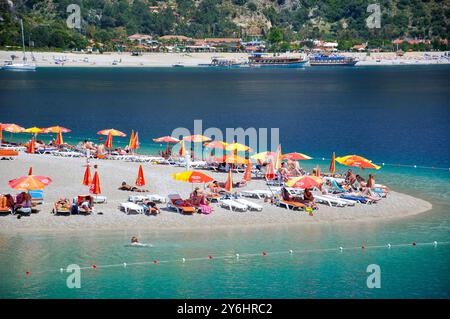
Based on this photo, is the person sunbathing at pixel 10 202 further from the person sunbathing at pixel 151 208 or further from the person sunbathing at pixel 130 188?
the person sunbathing at pixel 130 188

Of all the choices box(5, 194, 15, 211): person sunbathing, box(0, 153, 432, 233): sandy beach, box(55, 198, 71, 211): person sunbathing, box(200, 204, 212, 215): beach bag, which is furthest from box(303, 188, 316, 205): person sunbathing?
box(5, 194, 15, 211): person sunbathing

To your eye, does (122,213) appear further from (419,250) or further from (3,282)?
(419,250)

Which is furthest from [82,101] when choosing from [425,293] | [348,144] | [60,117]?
[425,293]

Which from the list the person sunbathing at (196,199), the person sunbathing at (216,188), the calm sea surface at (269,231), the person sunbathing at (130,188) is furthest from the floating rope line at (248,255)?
the person sunbathing at (130,188)

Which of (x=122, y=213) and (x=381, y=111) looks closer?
(x=122, y=213)

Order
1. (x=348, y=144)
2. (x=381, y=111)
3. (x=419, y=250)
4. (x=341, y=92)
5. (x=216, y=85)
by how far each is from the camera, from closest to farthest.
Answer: (x=419, y=250), (x=348, y=144), (x=381, y=111), (x=341, y=92), (x=216, y=85)

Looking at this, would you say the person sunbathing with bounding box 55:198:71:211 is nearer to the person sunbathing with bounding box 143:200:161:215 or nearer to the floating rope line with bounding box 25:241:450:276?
the person sunbathing with bounding box 143:200:161:215

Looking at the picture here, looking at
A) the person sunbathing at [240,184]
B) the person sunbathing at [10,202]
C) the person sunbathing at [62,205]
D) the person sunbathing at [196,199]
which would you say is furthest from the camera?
the person sunbathing at [240,184]
